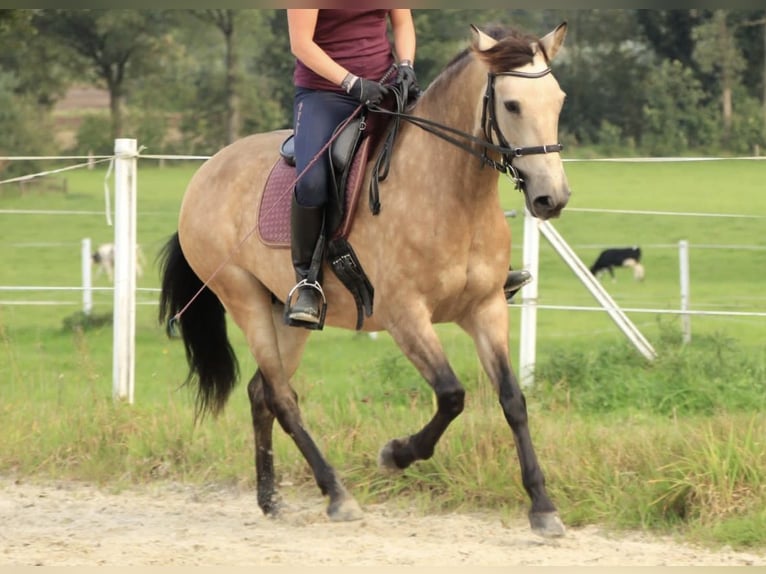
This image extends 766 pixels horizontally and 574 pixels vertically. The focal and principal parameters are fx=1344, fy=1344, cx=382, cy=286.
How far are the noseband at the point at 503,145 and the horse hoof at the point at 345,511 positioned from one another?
1647 millimetres

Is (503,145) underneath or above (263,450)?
above

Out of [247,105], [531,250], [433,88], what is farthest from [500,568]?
[247,105]

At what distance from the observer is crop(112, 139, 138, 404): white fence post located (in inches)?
311

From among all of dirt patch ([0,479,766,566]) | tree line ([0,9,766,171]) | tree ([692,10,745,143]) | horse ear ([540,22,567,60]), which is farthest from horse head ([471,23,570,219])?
tree ([692,10,745,143])

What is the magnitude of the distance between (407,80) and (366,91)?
0.25 m

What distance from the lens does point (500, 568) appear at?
5.07m

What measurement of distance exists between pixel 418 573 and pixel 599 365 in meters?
4.57

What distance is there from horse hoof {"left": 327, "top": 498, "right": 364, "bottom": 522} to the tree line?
34.9 meters

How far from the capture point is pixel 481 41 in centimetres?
525

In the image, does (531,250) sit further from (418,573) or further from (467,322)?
(418,573)

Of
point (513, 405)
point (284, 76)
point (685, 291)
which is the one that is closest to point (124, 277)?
point (513, 405)

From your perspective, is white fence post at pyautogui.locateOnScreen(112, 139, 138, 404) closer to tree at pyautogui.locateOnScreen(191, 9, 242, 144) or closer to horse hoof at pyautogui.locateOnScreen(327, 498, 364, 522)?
horse hoof at pyautogui.locateOnScreen(327, 498, 364, 522)

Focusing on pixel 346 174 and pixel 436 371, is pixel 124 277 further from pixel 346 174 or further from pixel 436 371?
pixel 436 371

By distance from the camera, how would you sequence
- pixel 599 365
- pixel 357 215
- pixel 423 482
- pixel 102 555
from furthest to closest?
pixel 599 365, pixel 423 482, pixel 357 215, pixel 102 555
